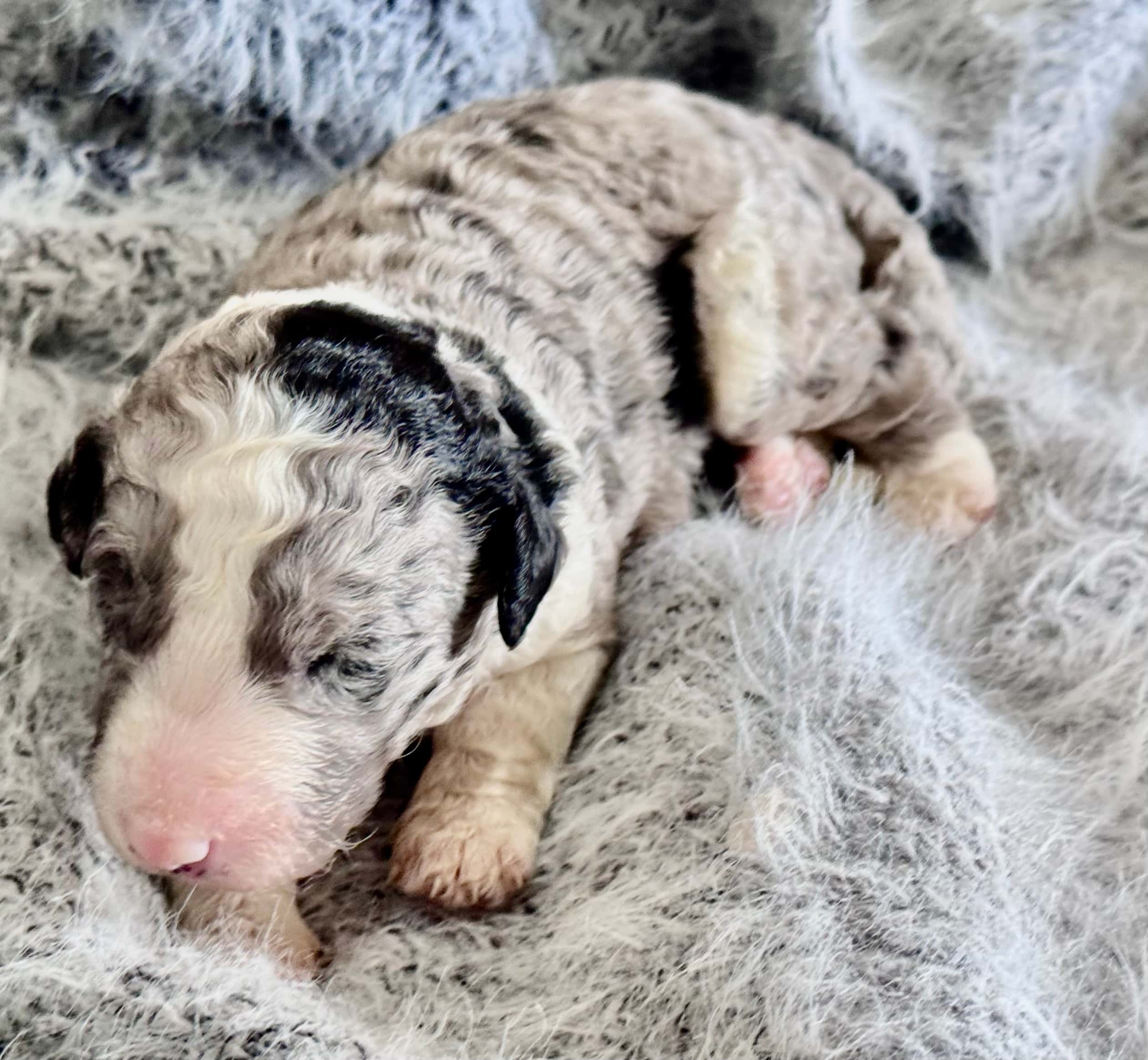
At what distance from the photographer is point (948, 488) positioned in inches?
78.7

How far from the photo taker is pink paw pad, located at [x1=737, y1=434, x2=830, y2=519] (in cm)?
192

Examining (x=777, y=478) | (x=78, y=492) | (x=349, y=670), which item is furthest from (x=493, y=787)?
(x=777, y=478)

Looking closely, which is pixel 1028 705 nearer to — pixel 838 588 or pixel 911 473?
pixel 838 588

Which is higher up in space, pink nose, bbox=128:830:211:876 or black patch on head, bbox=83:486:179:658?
black patch on head, bbox=83:486:179:658

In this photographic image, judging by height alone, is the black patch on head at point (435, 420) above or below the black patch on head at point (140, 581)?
above

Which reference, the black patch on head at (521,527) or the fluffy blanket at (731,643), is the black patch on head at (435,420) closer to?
the black patch on head at (521,527)

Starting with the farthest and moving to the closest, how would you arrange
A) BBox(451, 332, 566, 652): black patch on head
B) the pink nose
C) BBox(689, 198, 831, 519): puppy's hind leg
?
BBox(689, 198, 831, 519): puppy's hind leg, BBox(451, 332, 566, 652): black patch on head, the pink nose

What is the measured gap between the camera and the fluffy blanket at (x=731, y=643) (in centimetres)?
120

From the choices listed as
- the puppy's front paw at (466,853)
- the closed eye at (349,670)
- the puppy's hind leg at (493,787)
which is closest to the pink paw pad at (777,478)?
the puppy's hind leg at (493,787)

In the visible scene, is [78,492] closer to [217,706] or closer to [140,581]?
[140,581]

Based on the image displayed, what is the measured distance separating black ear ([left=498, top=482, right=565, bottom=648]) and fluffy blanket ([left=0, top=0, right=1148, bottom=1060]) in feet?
0.96

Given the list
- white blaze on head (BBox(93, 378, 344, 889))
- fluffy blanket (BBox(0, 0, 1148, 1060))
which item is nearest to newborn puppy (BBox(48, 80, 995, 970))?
white blaze on head (BBox(93, 378, 344, 889))

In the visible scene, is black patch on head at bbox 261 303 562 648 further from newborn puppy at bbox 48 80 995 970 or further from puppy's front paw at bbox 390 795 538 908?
puppy's front paw at bbox 390 795 538 908

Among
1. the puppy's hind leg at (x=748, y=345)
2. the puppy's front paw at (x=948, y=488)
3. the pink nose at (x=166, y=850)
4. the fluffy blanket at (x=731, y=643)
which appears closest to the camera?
the pink nose at (x=166, y=850)
